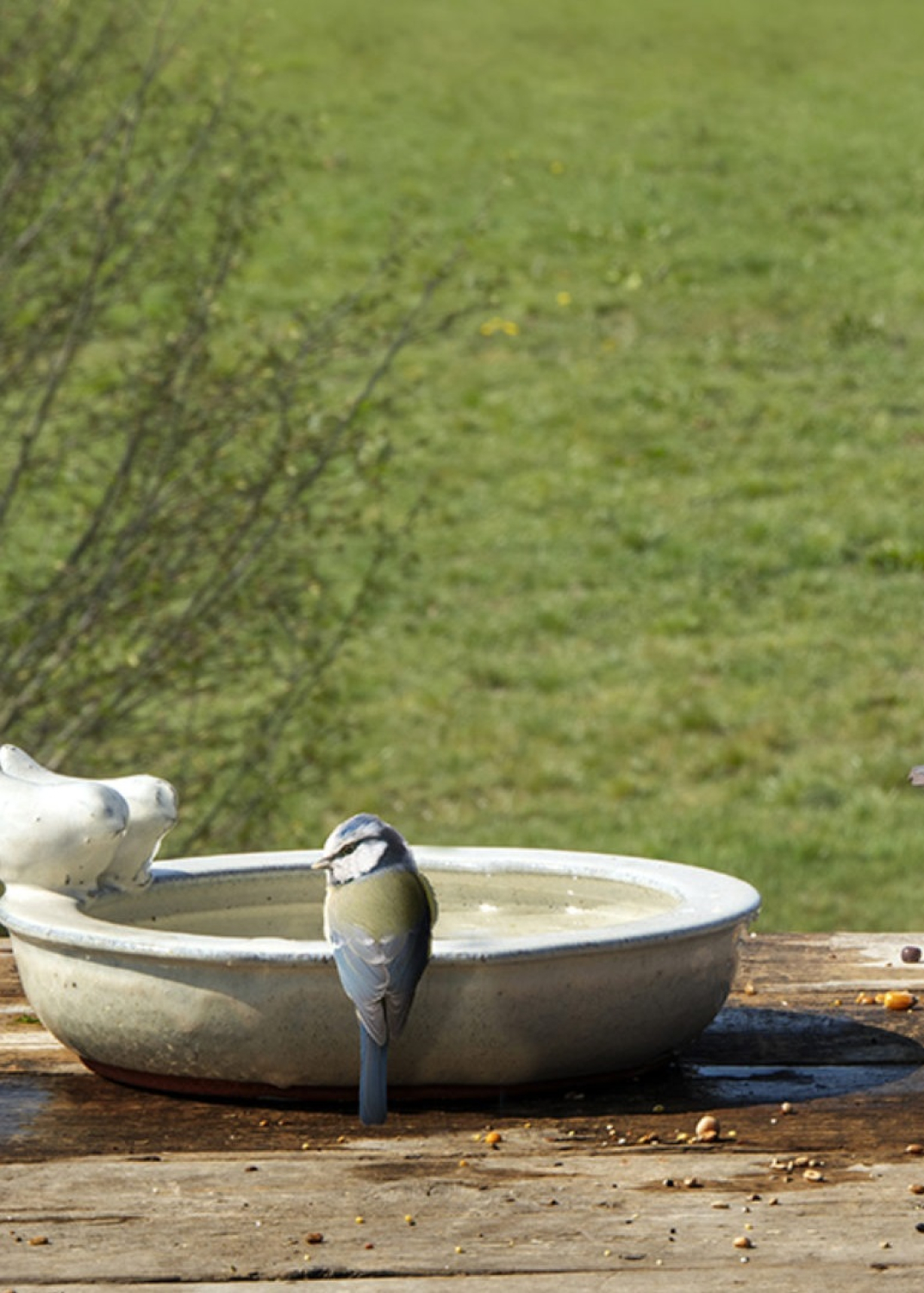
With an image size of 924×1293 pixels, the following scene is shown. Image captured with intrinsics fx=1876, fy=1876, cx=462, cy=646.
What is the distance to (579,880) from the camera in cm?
226

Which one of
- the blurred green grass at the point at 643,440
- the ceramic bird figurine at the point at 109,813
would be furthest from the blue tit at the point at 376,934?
the blurred green grass at the point at 643,440

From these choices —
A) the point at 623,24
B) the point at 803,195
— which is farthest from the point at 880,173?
the point at 623,24

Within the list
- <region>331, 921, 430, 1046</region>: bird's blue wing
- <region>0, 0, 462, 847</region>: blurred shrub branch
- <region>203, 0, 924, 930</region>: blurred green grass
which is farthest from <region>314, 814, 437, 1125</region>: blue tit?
<region>203, 0, 924, 930</region>: blurred green grass

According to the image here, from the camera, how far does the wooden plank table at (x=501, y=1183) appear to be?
154 cm

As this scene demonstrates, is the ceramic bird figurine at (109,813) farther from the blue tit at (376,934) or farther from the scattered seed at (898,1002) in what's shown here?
the scattered seed at (898,1002)

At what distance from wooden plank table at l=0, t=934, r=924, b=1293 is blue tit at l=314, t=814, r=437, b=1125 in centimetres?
8

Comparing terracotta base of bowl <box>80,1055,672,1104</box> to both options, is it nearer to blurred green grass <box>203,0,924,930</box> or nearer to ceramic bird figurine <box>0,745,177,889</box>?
ceramic bird figurine <box>0,745,177,889</box>

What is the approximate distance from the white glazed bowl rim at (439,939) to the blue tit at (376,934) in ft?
0.13

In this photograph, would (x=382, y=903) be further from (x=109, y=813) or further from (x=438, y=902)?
(x=438, y=902)

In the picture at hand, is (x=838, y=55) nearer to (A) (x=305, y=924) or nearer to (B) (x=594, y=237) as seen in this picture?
(B) (x=594, y=237)

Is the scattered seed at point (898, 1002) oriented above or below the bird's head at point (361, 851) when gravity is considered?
below

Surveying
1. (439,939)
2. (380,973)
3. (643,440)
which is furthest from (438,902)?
(643,440)

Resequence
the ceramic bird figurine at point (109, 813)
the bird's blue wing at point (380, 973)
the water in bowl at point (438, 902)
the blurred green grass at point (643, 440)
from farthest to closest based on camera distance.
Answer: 1. the blurred green grass at point (643, 440)
2. the water in bowl at point (438, 902)
3. the ceramic bird figurine at point (109, 813)
4. the bird's blue wing at point (380, 973)

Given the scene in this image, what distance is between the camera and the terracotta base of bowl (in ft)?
6.41
